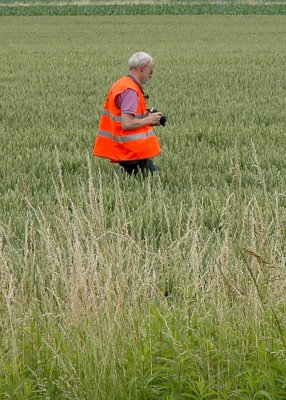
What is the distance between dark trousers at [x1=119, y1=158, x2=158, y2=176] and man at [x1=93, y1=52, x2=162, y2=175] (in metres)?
0.01

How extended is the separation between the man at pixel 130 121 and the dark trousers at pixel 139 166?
0.01 metres

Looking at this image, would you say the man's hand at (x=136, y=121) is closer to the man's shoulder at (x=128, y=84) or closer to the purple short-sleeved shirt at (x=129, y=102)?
the purple short-sleeved shirt at (x=129, y=102)

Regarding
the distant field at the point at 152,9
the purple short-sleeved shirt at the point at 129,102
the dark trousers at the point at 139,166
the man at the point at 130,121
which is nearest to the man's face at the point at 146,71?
the man at the point at 130,121

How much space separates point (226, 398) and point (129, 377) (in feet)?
1.50

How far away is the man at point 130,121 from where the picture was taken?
800 centimetres

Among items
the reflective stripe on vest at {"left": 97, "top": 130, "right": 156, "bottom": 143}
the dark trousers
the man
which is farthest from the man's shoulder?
the dark trousers

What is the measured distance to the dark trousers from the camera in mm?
8602

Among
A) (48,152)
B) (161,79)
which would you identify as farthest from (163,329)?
(161,79)

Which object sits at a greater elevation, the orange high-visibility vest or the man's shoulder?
the man's shoulder

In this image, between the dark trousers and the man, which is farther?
the dark trousers

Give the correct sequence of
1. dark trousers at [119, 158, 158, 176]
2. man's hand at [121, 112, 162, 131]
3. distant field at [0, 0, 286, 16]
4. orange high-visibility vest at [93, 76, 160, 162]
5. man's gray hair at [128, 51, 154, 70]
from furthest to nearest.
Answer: distant field at [0, 0, 286, 16]
dark trousers at [119, 158, 158, 176]
orange high-visibility vest at [93, 76, 160, 162]
man's hand at [121, 112, 162, 131]
man's gray hair at [128, 51, 154, 70]

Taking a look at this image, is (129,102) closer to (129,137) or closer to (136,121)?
(136,121)

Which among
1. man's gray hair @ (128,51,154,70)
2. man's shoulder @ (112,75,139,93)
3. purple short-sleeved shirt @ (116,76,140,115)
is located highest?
man's gray hair @ (128,51,154,70)

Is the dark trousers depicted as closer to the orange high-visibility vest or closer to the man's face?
the orange high-visibility vest
